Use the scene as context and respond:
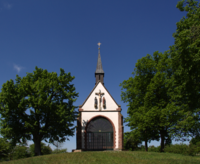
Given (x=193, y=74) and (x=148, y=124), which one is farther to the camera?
(x=148, y=124)

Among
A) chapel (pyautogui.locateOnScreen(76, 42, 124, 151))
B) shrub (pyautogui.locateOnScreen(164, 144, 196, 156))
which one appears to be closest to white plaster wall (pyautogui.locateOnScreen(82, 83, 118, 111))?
chapel (pyautogui.locateOnScreen(76, 42, 124, 151))

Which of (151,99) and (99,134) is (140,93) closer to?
(151,99)

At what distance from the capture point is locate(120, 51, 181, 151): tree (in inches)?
918

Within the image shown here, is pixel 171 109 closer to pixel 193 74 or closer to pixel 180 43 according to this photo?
pixel 193 74

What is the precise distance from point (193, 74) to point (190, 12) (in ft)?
15.8

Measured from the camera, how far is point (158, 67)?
25.8 m

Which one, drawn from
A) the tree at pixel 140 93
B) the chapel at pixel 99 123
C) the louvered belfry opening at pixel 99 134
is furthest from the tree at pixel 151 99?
the louvered belfry opening at pixel 99 134

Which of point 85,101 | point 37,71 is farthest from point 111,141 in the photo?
point 37,71

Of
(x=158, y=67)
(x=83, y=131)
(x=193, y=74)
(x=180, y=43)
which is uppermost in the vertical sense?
(x=158, y=67)

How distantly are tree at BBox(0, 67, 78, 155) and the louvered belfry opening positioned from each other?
4259 mm

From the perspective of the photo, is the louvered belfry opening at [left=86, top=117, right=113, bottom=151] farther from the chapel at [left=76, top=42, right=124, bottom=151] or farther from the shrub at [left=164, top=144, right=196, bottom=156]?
the shrub at [left=164, top=144, right=196, bottom=156]

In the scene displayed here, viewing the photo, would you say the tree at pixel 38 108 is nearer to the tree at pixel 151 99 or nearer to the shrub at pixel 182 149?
the tree at pixel 151 99

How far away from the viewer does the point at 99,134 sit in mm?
28328

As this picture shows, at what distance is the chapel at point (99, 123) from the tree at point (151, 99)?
6.87 feet
